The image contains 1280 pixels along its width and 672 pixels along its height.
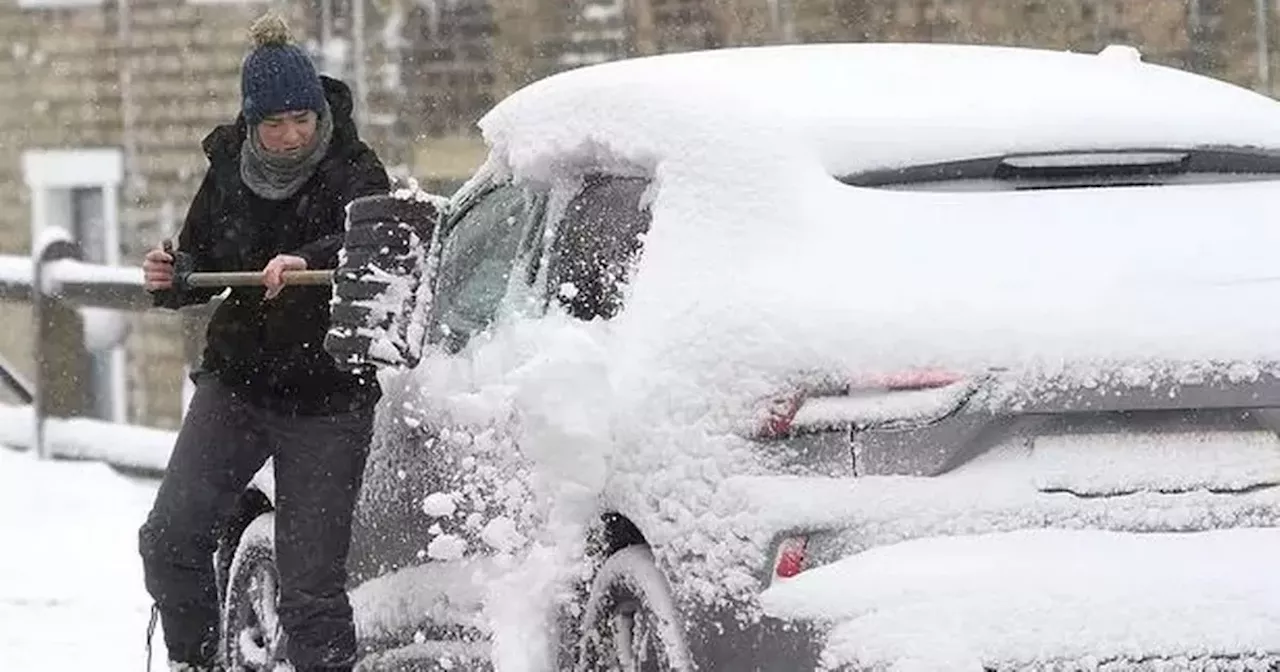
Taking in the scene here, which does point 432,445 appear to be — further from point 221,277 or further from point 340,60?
point 340,60

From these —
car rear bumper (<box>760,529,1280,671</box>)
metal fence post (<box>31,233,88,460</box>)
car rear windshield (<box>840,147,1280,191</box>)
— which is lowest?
metal fence post (<box>31,233,88,460</box>)

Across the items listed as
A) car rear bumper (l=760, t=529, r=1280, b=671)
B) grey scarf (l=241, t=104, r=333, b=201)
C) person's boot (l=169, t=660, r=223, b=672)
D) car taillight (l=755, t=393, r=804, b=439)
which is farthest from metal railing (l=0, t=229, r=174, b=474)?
car rear bumper (l=760, t=529, r=1280, b=671)

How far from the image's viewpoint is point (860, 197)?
4.38 metres

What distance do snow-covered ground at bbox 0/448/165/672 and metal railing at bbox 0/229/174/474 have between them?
16 centimetres

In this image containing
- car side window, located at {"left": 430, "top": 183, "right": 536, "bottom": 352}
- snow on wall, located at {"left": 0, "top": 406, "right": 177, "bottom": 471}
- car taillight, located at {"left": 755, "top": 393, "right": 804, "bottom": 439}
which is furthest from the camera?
snow on wall, located at {"left": 0, "top": 406, "right": 177, "bottom": 471}

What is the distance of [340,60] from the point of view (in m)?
20.3

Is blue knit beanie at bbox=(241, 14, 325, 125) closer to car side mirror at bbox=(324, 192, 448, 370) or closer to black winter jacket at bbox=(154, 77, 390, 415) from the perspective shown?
black winter jacket at bbox=(154, 77, 390, 415)

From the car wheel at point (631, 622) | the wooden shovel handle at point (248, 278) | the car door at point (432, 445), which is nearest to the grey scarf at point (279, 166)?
the wooden shovel handle at point (248, 278)

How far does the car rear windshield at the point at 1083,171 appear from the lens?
4.44m

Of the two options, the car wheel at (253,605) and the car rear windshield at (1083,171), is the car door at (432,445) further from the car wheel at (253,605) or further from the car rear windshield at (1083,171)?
the car rear windshield at (1083,171)

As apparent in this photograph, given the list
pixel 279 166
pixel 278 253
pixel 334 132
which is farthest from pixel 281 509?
pixel 334 132

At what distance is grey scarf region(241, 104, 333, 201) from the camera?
5.66 meters

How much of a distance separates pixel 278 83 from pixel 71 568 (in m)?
5.00

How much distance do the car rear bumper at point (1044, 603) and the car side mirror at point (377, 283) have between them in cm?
142
